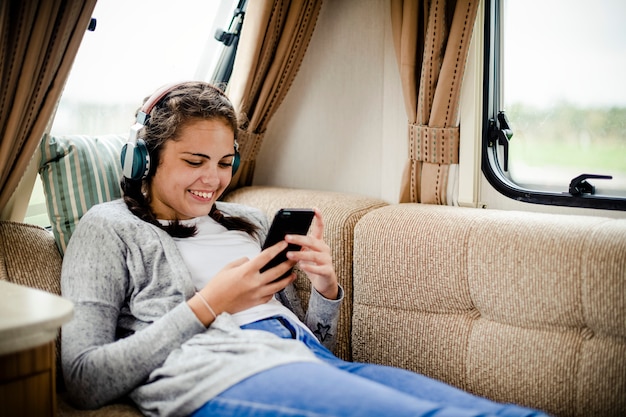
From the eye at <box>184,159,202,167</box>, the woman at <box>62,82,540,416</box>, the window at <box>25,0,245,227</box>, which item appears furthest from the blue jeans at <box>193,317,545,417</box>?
the window at <box>25,0,245,227</box>

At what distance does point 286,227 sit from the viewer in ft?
4.82

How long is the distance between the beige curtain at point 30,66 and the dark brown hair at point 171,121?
0.87ft

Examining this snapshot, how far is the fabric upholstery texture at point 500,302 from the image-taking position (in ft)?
4.83

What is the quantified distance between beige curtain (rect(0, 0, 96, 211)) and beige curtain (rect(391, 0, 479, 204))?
3.54 ft

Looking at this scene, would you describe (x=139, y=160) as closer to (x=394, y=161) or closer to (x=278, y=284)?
(x=278, y=284)

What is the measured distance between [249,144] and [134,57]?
59 centimetres

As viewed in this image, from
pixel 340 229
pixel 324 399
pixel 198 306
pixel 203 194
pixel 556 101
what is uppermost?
pixel 556 101

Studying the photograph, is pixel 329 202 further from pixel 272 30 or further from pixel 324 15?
pixel 324 15

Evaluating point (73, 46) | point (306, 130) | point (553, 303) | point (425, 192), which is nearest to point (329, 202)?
point (425, 192)

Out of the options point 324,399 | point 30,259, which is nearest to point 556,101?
point 324,399

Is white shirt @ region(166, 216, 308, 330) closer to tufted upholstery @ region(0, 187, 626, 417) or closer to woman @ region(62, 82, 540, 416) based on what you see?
woman @ region(62, 82, 540, 416)

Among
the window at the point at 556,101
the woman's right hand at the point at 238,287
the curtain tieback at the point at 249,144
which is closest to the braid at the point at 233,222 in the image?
the woman's right hand at the point at 238,287

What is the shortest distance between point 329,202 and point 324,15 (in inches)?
34.8

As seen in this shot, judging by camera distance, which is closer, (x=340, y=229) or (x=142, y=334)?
(x=142, y=334)
